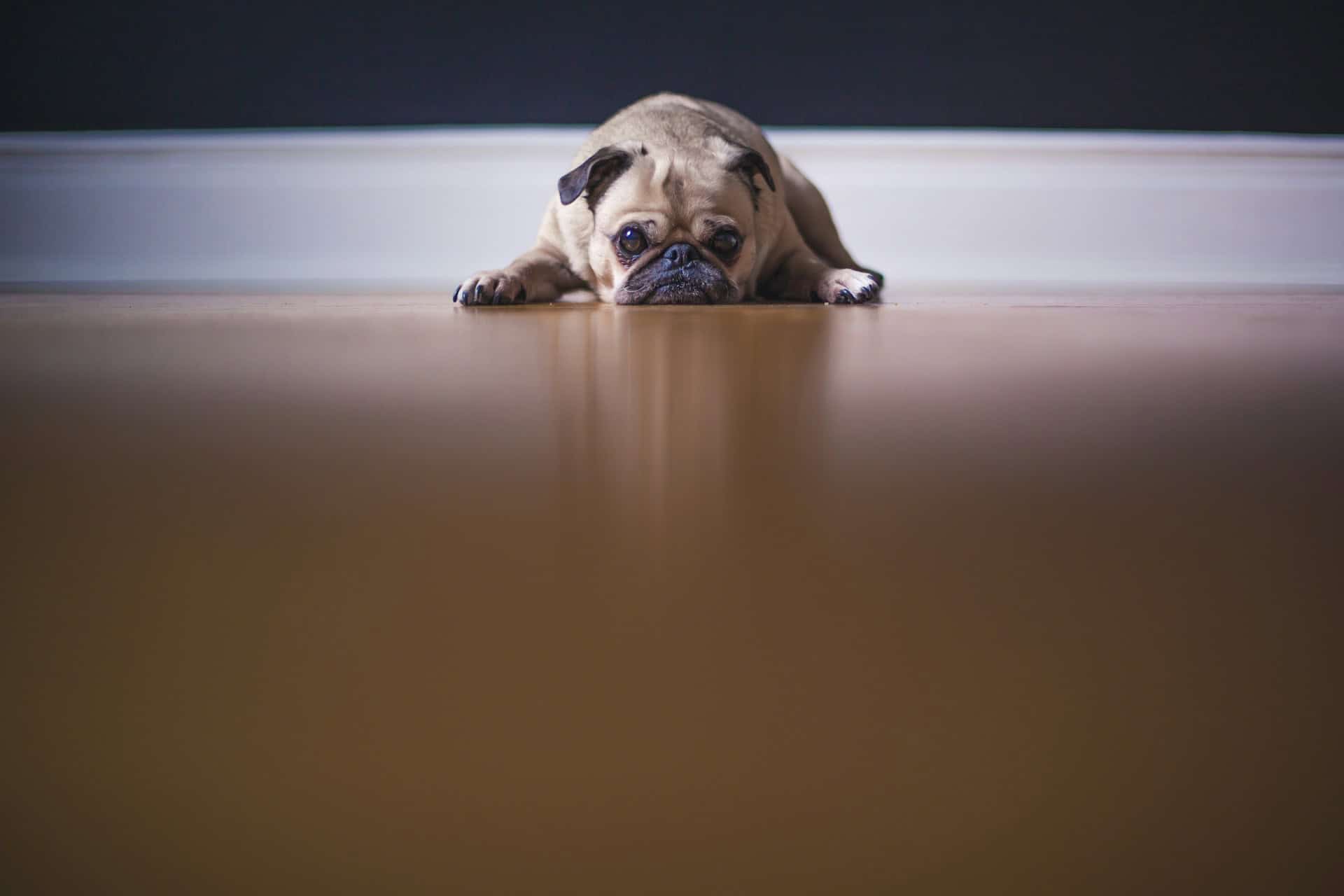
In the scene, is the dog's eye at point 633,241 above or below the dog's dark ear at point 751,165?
below

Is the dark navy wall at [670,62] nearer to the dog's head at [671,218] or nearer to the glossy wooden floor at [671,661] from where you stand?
the dog's head at [671,218]

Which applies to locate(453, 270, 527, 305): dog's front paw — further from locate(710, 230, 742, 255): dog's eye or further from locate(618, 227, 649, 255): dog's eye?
locate(710, 230, 742, 255): dog's eye

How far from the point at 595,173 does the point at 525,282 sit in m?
0.28

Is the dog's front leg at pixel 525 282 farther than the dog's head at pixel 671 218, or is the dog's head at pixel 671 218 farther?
the dog's head at pixel 671 218

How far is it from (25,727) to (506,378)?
513 mm

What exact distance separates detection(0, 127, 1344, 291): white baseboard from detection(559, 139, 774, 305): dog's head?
1.00m

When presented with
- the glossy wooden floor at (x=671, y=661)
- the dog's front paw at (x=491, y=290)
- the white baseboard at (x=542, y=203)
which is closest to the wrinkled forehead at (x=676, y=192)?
the dog's front paw at (x=491, y=290)

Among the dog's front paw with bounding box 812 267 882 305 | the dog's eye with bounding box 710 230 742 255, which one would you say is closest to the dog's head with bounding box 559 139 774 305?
the dog's eye with bounding box 710 230 742 255

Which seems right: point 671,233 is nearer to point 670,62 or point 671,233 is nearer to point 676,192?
point 676,192

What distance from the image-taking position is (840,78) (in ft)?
9.95

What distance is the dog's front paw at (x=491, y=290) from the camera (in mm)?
1666

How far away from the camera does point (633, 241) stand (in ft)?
6.44

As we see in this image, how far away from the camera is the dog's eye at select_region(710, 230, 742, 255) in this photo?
1.96m

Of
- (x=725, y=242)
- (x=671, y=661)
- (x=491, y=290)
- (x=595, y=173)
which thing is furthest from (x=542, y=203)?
(x=671, y=661)
